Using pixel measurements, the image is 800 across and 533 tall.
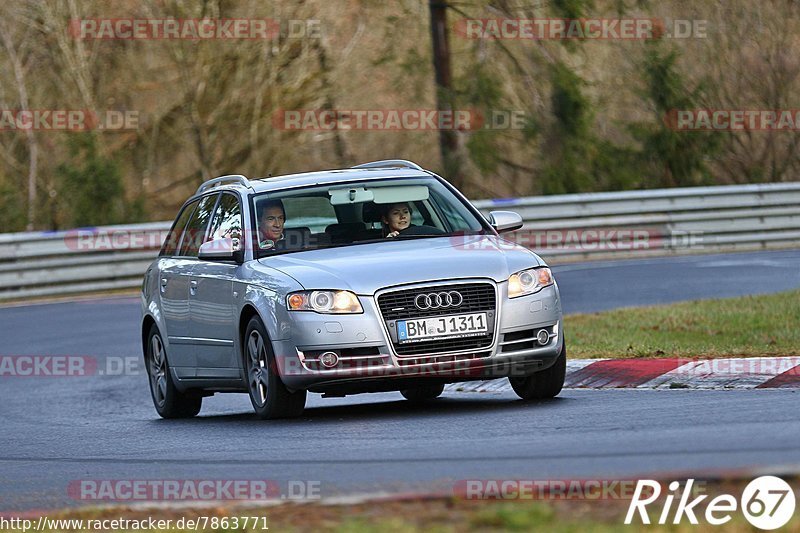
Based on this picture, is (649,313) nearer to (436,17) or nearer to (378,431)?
(378,431)

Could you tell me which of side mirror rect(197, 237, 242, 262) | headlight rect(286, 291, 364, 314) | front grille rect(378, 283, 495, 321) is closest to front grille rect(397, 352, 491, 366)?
front grille rect(378, 283, 495, 321)

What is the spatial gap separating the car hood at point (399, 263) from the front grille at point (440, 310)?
7 centimetres

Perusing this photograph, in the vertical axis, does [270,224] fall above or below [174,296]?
above

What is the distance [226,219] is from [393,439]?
3.57m

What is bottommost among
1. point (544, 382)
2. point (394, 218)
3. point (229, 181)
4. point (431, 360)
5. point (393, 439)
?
point (544, 382)

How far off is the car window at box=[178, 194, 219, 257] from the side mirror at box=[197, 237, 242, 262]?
3.06ft

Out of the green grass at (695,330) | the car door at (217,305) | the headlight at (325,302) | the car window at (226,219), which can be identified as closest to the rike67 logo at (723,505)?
the headlight at (325,302)

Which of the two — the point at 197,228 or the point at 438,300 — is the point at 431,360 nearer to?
the point at 438,300

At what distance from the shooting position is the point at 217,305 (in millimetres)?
11125

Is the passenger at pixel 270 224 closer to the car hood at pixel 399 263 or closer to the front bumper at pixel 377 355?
the car hood at pixel 399 263

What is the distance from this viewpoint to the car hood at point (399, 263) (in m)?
9.81

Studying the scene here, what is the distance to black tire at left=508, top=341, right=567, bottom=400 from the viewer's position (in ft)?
34.3

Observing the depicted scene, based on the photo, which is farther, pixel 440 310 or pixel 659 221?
pixel 659 221

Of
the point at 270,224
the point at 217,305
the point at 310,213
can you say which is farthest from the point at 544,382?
the point at 217,305
